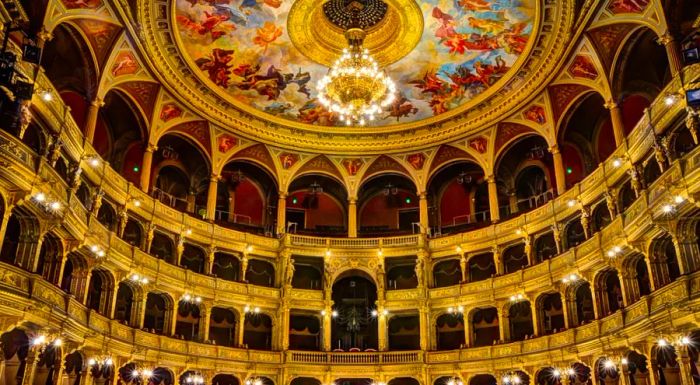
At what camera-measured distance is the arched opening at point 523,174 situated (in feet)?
109

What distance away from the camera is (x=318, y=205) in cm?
3791

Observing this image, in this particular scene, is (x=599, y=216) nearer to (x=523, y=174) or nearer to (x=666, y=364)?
(x=666, y=364)

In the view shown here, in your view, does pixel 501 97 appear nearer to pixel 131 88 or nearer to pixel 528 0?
pixel 528 0

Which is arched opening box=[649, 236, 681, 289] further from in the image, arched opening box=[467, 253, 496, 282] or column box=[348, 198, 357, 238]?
column box=[348, 198, 357, 238]

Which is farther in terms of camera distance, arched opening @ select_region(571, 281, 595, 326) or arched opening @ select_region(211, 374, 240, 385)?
arched opening @ select_region(211, 374, 240, 385)

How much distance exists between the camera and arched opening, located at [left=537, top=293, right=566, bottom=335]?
94.5ft

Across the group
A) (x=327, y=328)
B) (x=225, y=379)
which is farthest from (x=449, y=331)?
(x=225, y=379)

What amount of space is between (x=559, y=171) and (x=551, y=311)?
22.9 feet

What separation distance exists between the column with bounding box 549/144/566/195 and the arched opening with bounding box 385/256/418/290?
9112 mm

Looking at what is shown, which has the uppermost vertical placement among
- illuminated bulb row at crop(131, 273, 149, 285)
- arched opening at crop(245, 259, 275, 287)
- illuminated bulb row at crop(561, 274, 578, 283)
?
arched opening at crop(245, 259, 275, 287)

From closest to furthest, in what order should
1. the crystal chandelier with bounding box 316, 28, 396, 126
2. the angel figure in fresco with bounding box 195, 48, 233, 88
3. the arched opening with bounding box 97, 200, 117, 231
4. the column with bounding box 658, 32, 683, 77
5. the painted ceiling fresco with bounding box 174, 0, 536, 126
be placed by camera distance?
1. the column with bounding box 658, 32, 683, 77
2. the crystal chandelier with bounding box 316, 28, 396, 126
3. the painted ceiling fresco with bounding box 174, 0, 536, 126
4. the arched opening with bounding box 97, 200, 117, 231
5. the angel figure in fresco with bounding box 195, 48, 233, 88

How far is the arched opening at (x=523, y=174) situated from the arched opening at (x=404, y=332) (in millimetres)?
7971

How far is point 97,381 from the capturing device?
23844 mm

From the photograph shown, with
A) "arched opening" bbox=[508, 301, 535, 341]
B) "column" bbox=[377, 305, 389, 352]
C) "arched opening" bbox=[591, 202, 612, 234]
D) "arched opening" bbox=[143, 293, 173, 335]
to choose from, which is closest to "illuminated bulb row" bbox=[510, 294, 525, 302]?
"arched opening" bbox=[508, 301, 535, 341]
